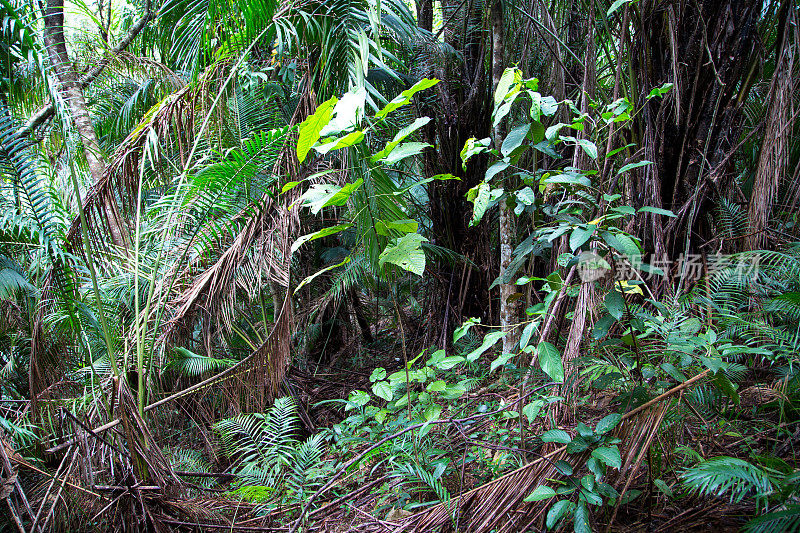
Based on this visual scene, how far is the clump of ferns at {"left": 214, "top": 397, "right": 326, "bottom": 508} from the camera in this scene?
6.64ft

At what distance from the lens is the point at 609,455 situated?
3.92ft

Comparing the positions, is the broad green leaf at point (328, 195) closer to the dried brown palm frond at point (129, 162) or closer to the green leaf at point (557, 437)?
the green leaf at point (557, 437)

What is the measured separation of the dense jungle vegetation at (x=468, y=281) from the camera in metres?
1.36

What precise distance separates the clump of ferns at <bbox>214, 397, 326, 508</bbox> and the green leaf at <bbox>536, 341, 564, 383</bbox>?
1.22 meters

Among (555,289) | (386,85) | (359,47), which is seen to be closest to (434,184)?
(386,85)

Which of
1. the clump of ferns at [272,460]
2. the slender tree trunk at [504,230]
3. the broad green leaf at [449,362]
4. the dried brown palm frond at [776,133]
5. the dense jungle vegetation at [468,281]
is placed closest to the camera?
the dense jungle vegetation at [468,281]

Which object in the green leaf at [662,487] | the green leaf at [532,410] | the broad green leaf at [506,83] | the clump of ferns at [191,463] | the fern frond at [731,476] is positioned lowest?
the clump of ferns at [191,463]

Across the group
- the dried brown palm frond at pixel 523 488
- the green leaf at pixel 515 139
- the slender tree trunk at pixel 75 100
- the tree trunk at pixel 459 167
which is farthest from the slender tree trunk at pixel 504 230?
the slender tree trunk at pixel 75 100

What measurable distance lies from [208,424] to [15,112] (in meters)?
1.87

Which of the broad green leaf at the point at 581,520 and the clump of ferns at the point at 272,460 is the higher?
the broad green leaf at the point at 581,520

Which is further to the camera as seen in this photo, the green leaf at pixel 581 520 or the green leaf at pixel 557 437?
the green leaf at pixel 557 437

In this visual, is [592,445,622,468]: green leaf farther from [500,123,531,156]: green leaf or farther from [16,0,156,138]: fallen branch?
[16,0,156,138]: fallen branch

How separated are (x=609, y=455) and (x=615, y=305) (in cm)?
38

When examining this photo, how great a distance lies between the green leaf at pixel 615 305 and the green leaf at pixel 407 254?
52 centimetres
